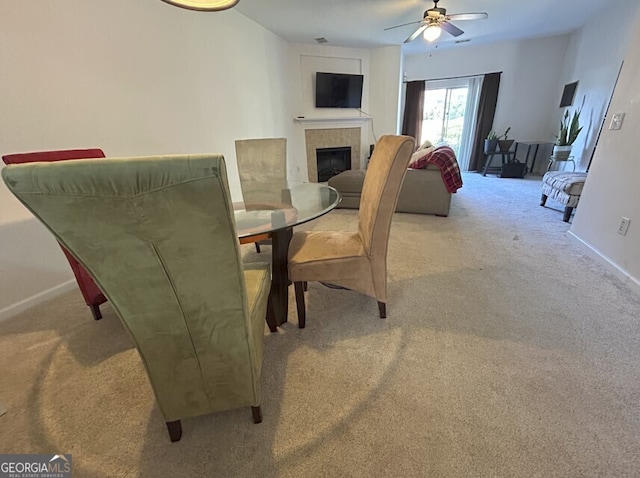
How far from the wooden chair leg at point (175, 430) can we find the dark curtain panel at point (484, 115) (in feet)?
23.2

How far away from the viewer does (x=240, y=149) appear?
266cm

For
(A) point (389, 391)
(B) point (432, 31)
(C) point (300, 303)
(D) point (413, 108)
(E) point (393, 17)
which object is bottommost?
(A) point (389, 391)

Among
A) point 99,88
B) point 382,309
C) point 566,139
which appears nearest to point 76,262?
point 99,88

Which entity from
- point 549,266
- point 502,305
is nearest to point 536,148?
point 549,266

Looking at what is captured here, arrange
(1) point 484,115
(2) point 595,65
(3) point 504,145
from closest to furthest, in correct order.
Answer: (2) point 595,65
(3) point 504,145
(1) point 484,115

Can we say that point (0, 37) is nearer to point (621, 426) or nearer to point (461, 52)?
point (621, 426)

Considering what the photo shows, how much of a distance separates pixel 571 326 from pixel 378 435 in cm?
132

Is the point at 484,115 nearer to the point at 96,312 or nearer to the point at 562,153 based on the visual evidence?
the point at 562,153

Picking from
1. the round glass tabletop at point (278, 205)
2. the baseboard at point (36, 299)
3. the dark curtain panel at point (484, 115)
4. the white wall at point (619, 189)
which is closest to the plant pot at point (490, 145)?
the dark curtain panel at point (484, 115)

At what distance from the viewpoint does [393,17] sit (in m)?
3.86

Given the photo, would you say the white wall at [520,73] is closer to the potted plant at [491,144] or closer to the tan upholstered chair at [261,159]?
the potted plant at [491,144]

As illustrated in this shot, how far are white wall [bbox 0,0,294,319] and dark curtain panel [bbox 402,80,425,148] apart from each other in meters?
4.35

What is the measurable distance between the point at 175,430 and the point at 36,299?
1659mm

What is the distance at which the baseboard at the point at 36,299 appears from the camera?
1.81 m
